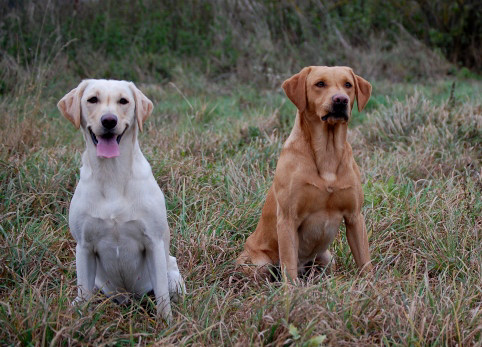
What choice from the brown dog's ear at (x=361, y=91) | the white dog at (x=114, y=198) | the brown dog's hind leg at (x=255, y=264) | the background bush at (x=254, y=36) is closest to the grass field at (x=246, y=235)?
the brown dog's hind leg at (x=255, y=264)

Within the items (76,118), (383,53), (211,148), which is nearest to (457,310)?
(76,118)

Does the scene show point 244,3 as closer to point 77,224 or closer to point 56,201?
point 56,201

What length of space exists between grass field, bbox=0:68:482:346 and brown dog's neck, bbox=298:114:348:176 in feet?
2.21

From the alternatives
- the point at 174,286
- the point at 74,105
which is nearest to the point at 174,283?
the point at 174,286

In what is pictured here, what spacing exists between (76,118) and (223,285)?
1376mm

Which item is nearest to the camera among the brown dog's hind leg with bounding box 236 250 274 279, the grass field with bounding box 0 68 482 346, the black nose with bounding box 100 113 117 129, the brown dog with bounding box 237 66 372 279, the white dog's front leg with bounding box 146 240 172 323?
the grass field with bounding box 0 68 482 346

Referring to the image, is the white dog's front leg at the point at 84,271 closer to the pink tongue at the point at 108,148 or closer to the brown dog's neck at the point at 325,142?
the pink tongue at the point at 108,148

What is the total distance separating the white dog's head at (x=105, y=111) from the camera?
9.70ft

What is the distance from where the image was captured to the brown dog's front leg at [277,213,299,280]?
135 inches

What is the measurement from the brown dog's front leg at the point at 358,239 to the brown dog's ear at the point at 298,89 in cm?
75

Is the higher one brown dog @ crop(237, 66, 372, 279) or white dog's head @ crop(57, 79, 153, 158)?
white dog's head @ crop(57, 79, 153, 158)

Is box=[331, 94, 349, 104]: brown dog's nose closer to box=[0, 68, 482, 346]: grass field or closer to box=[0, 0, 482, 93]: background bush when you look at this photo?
box=[0, 68, 482, 346]: grass field

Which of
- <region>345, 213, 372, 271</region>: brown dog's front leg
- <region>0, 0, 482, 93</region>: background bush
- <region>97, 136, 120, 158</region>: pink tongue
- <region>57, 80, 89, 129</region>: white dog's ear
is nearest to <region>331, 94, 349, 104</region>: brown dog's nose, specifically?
<region>345, 213, 372, 271</region>: brown dog's front leg

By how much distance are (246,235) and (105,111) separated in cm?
175
